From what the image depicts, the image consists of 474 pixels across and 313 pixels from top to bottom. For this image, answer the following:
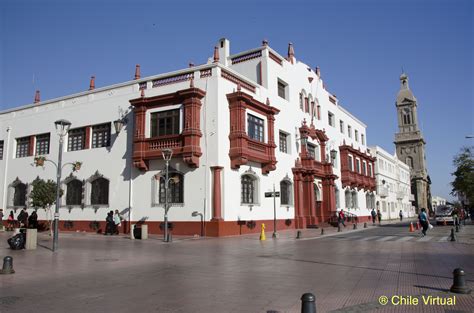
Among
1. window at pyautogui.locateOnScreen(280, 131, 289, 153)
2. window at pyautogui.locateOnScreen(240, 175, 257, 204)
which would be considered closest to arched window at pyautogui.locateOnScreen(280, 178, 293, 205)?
window at pyautogui.locateOnScreen(280, 131, 289, 153)

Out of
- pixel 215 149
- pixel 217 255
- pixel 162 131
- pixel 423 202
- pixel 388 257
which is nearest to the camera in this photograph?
pixel 388 257

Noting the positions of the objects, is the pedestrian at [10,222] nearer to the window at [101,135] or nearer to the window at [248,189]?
the window at [101,135]

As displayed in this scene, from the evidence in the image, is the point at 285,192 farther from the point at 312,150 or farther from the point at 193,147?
the point at 193,147

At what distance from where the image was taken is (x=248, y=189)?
85.5 feet

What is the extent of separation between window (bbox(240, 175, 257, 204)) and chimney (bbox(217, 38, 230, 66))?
10.2 metres

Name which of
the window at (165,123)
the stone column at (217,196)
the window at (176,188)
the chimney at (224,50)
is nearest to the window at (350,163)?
the chimney at (224,50)

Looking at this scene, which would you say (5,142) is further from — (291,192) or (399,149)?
(399,149)

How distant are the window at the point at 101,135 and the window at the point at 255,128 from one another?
9799 mm

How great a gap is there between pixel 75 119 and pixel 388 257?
952 inches

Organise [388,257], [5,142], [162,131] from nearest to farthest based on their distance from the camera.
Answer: [388,257]
[162,131]
[5,142]

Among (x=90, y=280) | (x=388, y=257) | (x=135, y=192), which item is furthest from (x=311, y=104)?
(x=90, y=280)

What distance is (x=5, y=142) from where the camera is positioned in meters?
33.6

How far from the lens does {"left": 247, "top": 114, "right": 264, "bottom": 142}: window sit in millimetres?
26109

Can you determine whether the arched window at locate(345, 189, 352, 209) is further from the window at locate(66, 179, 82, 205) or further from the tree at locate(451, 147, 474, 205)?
the window at locate(66, 179, 82, 205)
